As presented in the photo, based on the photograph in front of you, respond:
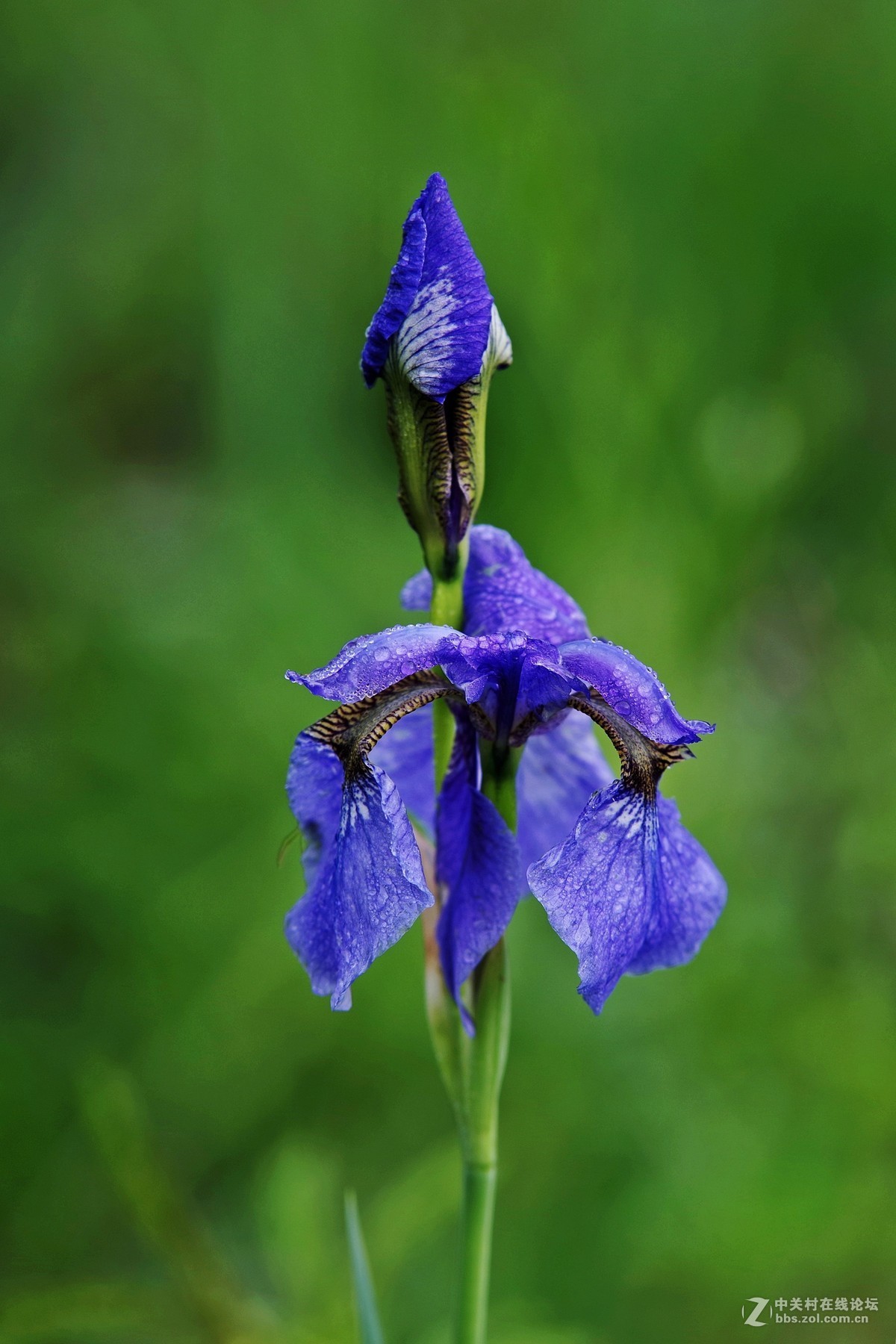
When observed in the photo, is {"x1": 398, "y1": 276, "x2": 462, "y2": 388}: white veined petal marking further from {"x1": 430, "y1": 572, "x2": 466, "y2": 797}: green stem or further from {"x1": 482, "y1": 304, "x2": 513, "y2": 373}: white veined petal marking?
{"x1": 430, "y1": 572, "x2": 466, "y2": 797}: green stem

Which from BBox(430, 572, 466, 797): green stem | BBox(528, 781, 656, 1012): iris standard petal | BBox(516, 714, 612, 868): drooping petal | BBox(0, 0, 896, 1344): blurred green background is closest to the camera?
BBox(528, 781, 656, 1012): iris standard petal

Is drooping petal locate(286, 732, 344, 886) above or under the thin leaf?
above

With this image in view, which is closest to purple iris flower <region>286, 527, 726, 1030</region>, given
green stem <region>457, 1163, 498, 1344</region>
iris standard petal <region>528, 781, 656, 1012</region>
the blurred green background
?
iris standard petal <region>528, 781, 656, 1012</region>

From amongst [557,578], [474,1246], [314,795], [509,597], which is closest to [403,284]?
[509,597]

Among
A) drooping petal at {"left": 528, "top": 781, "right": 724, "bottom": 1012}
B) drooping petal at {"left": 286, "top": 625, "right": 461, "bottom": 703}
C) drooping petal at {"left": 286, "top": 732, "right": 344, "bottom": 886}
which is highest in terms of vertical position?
drooping petal at {"left": 286, "top": 625, "right": 461, "bottom": 703}

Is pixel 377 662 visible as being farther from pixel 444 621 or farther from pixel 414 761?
pixel 414 761

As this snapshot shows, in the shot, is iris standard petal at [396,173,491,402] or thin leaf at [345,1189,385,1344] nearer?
iris standard petal at [396,173,491,402]

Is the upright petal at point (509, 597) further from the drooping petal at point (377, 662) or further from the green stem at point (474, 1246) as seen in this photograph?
the green stem at point (474, 1246)
